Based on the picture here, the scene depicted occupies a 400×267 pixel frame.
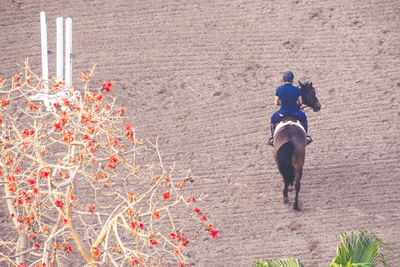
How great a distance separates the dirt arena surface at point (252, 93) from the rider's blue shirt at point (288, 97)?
1281 millimetres

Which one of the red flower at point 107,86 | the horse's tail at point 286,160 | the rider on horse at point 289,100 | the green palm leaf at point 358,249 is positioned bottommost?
the green palm leaf at point 358,249

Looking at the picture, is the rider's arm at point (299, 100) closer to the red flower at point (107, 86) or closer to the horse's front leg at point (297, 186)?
the horse's front leg at point (297, 186)

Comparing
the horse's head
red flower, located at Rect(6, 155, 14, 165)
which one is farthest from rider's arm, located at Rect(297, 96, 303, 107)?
red flower, located at Rect(6, 155, 14, 165)

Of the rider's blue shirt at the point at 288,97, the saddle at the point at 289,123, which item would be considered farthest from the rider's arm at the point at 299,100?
the saddle at the point at 289,123

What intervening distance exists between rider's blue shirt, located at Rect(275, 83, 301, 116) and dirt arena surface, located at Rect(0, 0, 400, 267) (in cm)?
128

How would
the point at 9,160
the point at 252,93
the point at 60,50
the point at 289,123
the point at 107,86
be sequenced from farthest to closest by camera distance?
the point at 60,50
the point at 252,93
the point at 289,123
the point at 107,86
the point at 9,160

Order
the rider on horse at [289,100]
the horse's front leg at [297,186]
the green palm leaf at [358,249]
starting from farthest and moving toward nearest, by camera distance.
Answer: the rider on horse at [289,100]
the horse's front leg at [297,186]
the green palm leaf at [358,249]

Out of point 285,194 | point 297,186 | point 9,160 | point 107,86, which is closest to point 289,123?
point 297,186

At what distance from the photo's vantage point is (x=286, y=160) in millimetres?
11836

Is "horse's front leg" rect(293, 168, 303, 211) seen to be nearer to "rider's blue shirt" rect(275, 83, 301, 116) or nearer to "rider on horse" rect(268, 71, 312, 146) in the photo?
"rider on horse" rect(268, 71, 312, 146)

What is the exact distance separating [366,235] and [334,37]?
6.07m

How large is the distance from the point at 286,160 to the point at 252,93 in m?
2.58

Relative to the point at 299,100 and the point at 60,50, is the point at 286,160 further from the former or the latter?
the point at 60,50

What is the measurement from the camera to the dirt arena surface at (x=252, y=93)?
12273 mm
